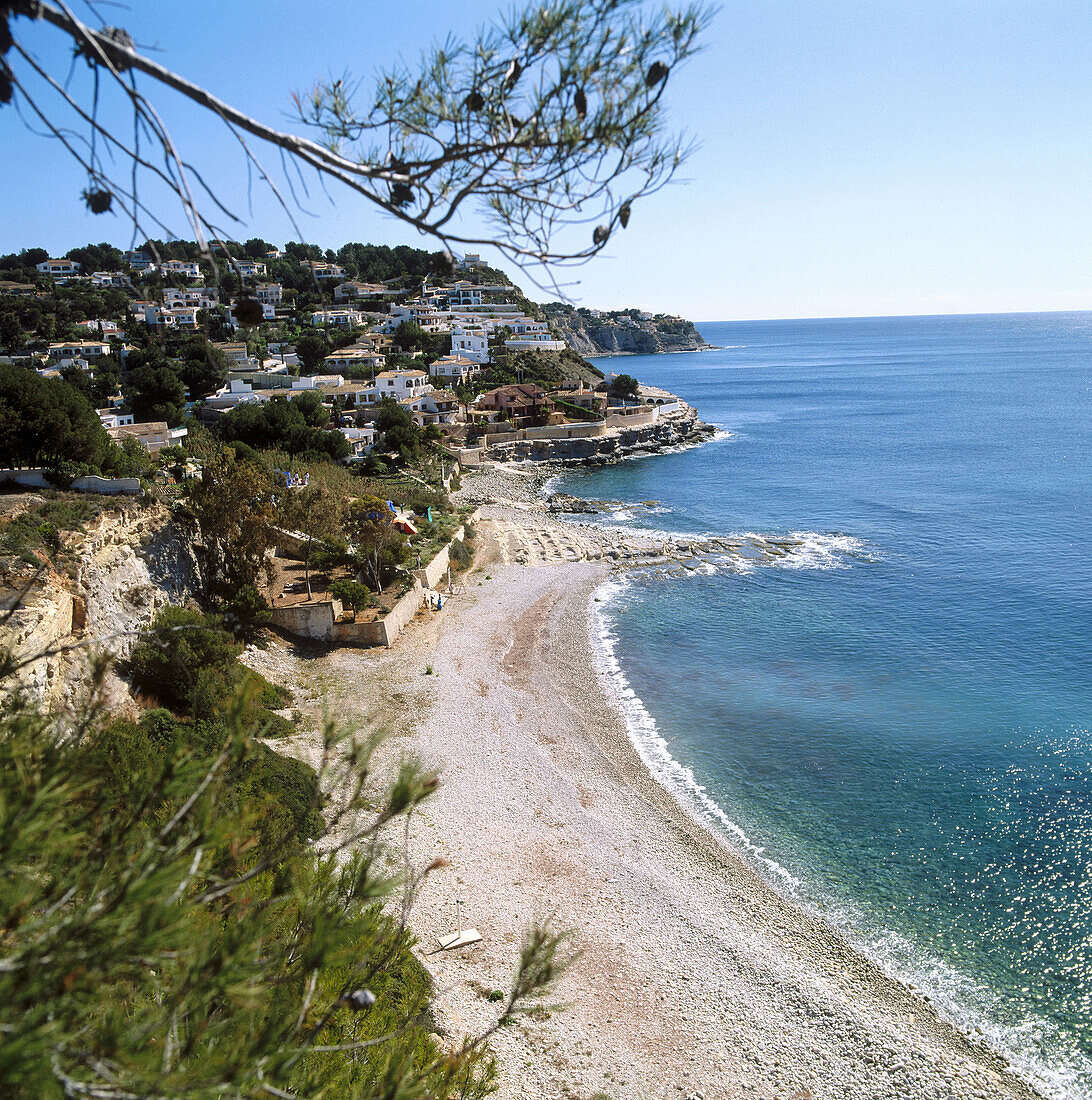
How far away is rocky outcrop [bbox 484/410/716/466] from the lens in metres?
60.7

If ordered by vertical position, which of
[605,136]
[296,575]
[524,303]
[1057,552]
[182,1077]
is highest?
[524,303]

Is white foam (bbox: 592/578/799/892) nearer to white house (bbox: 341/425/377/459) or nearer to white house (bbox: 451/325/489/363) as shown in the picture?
white house (bbox: 341/425/377/459)

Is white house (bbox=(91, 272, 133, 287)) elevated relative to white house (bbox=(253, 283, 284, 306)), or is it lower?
elevated

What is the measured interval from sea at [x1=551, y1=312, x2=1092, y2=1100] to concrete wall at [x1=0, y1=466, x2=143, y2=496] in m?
14.6

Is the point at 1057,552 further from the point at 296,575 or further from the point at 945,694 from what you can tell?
the point at 296,575

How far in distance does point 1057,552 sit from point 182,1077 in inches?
1550

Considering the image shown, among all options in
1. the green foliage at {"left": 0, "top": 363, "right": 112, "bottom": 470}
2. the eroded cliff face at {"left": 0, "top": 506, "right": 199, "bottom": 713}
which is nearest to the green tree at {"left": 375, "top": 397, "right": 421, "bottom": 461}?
the green foliage at {"left": 0, "top": 363, "right": 112, "bottom": 470}

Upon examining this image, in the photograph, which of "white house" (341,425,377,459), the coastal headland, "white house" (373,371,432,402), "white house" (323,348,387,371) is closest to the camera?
the coastal headland

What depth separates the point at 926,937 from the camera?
13.2 m

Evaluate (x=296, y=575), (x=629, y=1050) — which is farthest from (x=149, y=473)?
(x=629, y=1050)

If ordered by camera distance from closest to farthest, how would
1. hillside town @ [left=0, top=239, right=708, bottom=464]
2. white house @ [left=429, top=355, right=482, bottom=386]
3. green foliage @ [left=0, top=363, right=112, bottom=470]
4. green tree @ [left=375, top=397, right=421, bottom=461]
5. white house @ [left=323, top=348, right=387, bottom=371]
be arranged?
green foliage @ [left=0, top=363, right=112, bottom=470] < green tree @ [left=375, top=397, right=421, bottom=461] < hillside town @ [left=0, top=239, right=708, bottom=464] < white house @ [left=323, top=348, right=387, bottom=371] < white house @ [left=429, top=355, right=482, bottom=386]

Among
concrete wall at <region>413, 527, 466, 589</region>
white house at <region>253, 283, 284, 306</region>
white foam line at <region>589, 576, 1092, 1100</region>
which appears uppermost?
white house at <region>253, 283, 284, 306</region>

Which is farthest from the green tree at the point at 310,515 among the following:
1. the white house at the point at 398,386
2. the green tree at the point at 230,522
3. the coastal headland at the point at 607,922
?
the white house at the point at 398,386

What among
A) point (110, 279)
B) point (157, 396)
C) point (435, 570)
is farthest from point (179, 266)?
point (435, 570)
